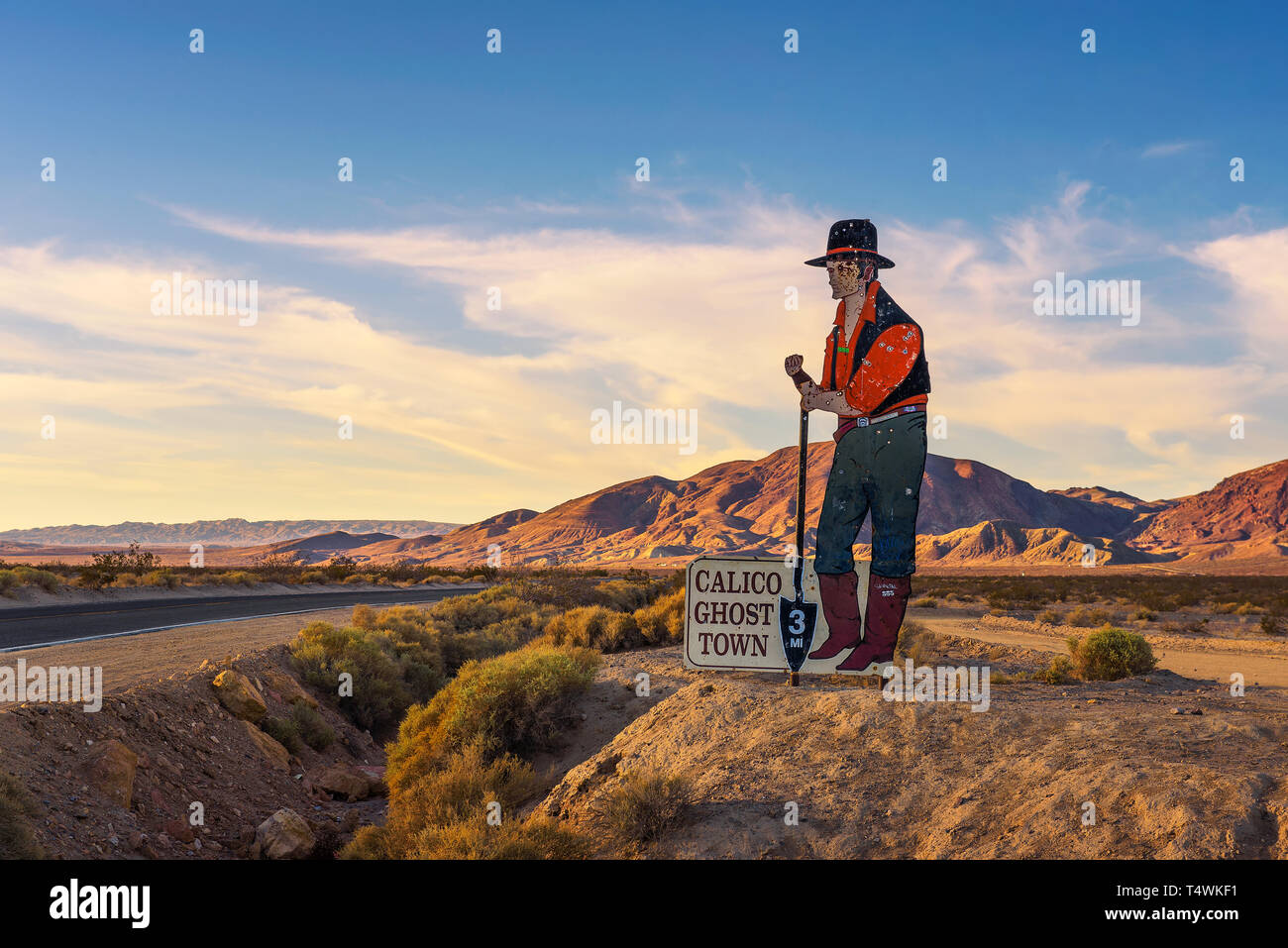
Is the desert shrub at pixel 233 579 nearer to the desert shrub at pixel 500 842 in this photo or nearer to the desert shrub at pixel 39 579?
the desert shrub at pixel 39 579

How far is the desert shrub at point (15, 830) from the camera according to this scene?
639 centimetres

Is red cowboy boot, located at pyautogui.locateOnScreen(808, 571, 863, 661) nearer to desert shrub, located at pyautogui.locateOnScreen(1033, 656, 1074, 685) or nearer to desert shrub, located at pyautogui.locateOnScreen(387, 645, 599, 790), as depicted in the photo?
desert shrub, located at pyautogui.locateOnScreen(387, 645, 599, 790)

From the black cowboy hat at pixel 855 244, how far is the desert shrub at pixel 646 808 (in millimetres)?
5705

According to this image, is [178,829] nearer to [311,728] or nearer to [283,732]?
[283,732]

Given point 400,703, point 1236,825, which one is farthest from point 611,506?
point 1236,825

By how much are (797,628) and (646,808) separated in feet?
9.70

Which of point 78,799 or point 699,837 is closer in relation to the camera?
point 699,837

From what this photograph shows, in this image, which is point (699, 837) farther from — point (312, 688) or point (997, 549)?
point (997, 549)

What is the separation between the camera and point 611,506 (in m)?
190

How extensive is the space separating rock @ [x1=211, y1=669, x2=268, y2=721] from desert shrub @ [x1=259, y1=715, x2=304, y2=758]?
0.20 meters

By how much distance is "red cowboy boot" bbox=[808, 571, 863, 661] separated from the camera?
→ 29.4 ft

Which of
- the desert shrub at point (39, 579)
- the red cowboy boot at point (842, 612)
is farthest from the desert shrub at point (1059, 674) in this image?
the desert shrub at point (39, 579)

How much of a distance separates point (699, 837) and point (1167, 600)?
43.8 meters

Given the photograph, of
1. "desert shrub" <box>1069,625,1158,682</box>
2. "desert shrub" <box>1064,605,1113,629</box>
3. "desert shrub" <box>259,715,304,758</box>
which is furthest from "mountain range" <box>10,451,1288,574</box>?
"desert shrub" <box>259,715,304,758</box>
